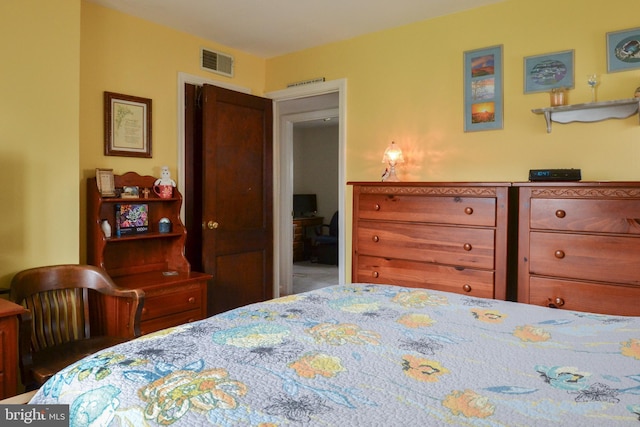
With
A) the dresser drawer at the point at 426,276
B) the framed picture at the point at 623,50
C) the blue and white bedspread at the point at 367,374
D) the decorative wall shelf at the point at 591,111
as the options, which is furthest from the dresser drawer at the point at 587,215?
the framed picture at the point at 623,50

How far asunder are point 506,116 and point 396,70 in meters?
0.97

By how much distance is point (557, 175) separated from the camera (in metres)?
2.54

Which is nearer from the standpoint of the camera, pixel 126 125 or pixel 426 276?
pixel 426 276

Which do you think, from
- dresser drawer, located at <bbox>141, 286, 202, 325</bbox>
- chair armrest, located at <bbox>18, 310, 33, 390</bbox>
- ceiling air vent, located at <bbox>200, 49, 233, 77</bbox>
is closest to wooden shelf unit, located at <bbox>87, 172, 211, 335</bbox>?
dresser drawer, located at <bbox>141, 286, 202, 325</bbox>

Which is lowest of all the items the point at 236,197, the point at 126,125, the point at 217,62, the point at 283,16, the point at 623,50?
the point at 236,197

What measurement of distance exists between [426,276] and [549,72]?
1.56 meters

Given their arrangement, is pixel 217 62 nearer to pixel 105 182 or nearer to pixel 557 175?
pixel 105 182

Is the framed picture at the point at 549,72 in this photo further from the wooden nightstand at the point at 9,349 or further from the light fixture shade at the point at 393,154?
the wooden nightstand at the point at 9,349

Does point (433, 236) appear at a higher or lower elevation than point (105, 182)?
lower

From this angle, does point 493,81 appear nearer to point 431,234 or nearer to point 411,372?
point 431,234

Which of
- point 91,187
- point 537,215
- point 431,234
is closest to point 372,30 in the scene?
point 431,234

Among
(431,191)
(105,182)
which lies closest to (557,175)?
(431,191)

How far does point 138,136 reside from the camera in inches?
136

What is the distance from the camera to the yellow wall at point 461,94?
9.16 feet
